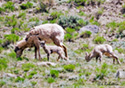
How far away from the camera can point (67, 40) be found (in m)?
22.0

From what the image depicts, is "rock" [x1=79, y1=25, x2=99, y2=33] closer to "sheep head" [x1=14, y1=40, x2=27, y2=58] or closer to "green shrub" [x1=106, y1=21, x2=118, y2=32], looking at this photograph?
"green shrub" [x1=106, y1=21, x2=118, y2=32]

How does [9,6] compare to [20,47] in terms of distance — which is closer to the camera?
[20,47]

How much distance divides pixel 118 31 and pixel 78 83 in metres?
11.6

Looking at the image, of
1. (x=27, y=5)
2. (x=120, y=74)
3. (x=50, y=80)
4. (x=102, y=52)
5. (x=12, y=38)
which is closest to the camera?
(x=50, y=80)

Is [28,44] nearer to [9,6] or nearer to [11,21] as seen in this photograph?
[11,21]

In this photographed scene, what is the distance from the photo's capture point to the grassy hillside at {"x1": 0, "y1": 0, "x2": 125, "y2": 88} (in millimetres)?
12164

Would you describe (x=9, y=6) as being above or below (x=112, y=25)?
above

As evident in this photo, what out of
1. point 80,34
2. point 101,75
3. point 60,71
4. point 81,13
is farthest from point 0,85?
point 81,13

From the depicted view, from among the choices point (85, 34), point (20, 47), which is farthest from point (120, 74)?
point (85, 34)

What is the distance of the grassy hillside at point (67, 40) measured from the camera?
12164 millimetres

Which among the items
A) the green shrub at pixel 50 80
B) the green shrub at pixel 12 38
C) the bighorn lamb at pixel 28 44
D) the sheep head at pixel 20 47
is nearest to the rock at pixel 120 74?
the green shrub at pixel 50 80

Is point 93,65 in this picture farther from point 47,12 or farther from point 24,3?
point 24,3

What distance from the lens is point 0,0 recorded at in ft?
99.1

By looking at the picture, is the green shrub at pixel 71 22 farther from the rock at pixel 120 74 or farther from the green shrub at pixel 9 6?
the rock at pixel 120 74
